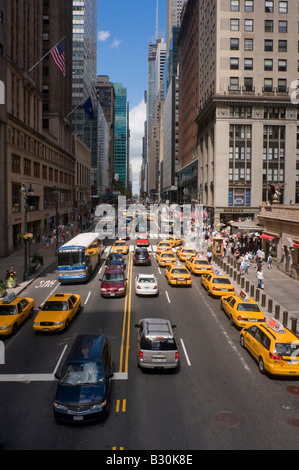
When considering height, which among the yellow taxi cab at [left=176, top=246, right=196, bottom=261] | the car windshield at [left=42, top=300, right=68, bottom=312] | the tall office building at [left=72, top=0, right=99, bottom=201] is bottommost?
the car windshield at [left=42, top=300, right=68, bottom=312]

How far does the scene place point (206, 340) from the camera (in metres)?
16.2

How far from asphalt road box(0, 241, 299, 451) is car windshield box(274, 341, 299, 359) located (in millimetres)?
975

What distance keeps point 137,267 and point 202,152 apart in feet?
160

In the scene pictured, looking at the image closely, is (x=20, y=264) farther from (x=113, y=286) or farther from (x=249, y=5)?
(x=249, y=5)

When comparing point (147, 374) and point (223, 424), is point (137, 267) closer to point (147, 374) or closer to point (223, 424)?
point (147, 374)

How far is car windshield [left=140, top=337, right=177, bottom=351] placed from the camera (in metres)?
12.8

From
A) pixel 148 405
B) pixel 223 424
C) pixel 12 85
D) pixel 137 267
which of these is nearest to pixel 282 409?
pixel 223 424

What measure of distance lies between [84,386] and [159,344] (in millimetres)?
3401

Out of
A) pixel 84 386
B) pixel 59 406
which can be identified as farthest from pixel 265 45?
pixel 59 406

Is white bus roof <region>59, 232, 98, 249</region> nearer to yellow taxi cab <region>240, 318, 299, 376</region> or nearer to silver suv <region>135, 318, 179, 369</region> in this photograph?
silver suv <region>135, 318, 179, 369</region>

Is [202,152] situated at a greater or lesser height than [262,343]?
greater

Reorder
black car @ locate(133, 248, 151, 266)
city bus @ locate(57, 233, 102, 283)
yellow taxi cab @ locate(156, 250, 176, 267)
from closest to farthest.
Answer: city bus @ locate(57, 233, 102, 283) < yellow taxi cab @ locate(156, 250, 176, 267) < black car @ locate(133, 248, 151, 266)

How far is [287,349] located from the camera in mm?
12766

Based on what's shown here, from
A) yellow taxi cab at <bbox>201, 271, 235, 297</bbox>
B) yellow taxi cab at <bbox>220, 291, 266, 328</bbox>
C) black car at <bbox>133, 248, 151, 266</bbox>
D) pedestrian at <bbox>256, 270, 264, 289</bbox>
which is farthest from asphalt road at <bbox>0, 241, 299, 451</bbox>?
black car at <bbox>133, 248, 151, 266</bbox>
